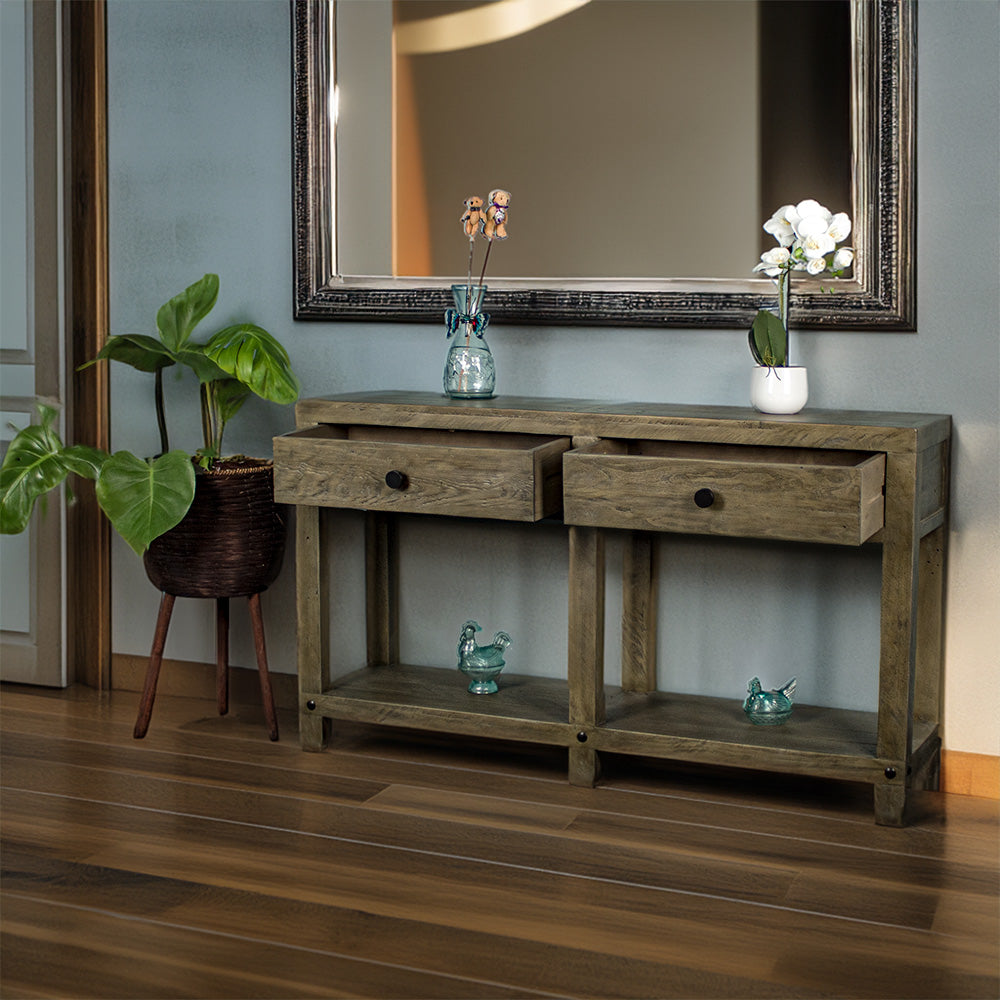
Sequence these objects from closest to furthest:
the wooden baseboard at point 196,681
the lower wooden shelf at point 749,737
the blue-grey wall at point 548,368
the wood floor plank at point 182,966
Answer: the wood floor plank at point 182,966, the lower wooden shelf at point 749,737, the blue-grey wall at point 548,368, the wooden baseboard at point 196,681

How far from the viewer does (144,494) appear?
8.75 feet

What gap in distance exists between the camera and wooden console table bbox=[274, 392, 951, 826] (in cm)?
237

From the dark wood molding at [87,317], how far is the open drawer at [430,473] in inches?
33.5

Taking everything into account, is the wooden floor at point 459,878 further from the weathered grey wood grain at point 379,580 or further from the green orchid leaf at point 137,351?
the green orchid leaf at point 137,351

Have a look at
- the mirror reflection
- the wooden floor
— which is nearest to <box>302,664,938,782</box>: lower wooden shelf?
the wooden floor

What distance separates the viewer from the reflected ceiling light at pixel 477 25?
2.82 metres

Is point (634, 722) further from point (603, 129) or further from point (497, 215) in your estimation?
point (603, 129)

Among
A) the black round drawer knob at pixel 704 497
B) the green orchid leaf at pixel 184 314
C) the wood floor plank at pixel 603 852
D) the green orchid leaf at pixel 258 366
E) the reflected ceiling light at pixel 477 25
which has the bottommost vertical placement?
the wood floor plank at pixel 603 852

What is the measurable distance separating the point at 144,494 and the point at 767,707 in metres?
1.30

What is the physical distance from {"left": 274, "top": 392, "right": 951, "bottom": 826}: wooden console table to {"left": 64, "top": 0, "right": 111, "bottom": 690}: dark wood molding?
2.60 ft

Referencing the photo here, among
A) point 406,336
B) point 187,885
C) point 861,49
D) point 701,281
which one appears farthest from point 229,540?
point 861,49

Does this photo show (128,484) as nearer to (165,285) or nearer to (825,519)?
(165,285)

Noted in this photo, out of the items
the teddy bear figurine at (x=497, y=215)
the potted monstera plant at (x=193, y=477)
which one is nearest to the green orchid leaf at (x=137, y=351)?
the potted monstera plant at (x=193, y=477)

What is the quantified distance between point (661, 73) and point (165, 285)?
1.31 metres
